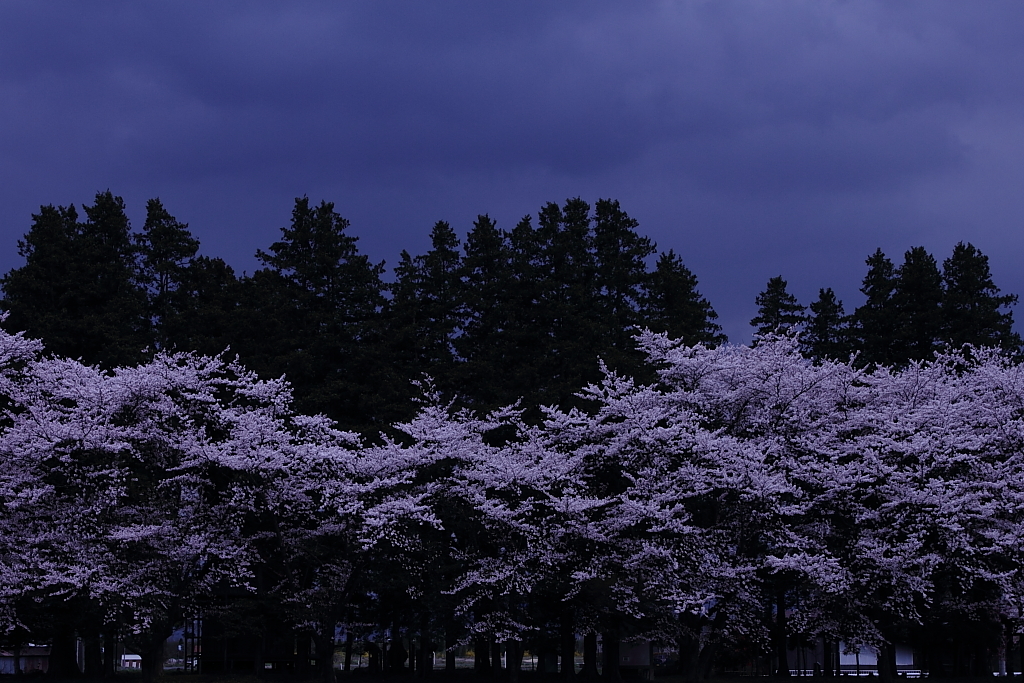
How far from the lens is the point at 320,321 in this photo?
39125 mm

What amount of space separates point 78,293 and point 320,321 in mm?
A: 8827

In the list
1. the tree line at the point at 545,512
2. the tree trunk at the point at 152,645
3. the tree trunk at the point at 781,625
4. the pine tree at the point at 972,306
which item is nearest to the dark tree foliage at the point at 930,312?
the pine tree at the point at 972,306

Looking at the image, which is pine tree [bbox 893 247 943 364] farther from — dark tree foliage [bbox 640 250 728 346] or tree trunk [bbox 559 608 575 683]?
tree trunk [bbox 559 608 575 683]

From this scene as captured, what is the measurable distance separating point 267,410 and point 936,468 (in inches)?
732

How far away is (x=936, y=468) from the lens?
26.4 m

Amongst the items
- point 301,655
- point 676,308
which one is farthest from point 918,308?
point 301,655

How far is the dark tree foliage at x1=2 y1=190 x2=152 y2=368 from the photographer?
3516 cm

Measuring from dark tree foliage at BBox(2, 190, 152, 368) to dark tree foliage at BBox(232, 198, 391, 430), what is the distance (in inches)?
163

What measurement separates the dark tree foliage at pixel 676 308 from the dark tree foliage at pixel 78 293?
18915 mm

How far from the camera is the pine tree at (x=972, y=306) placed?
131 feet

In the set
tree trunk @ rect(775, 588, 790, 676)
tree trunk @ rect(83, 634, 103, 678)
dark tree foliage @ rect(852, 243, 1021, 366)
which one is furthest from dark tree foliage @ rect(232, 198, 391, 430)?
dark tree foliage @ rect(852, 243, 1021, 366)

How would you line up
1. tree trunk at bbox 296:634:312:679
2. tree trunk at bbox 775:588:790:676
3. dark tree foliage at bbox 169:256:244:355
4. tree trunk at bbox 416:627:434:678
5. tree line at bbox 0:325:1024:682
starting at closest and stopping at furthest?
tree line at bbox 0:325:1024:682
tree trunk at bbox 416:627:434:678
tree trunk at bbox 775:588:790:676
tree trunk at bbox 296:634:312:679
dark tree foliage at bbox 169:256:244:355

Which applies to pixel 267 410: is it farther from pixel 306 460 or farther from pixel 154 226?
pixel 154 226

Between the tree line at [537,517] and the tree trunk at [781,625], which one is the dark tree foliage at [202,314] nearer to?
the tree line at [537,517]
